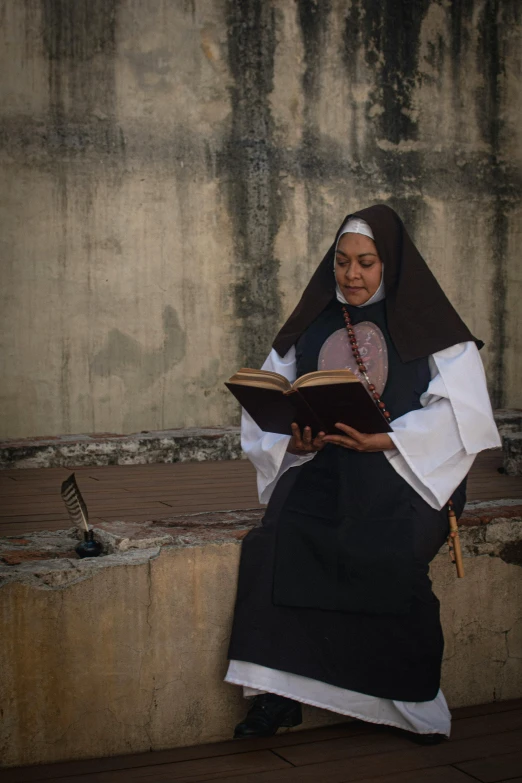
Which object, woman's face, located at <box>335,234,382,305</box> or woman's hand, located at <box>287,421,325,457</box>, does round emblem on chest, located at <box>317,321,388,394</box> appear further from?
woman's hand, located at <box>287,421,325,457</box>

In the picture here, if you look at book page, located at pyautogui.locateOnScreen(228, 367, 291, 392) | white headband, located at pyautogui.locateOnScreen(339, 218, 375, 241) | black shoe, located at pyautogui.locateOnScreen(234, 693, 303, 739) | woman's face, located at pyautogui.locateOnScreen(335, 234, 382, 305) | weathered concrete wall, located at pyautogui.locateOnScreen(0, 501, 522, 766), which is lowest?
black shoe, located at pyautogui.locateOnScreen(234, 693, 303, 739)

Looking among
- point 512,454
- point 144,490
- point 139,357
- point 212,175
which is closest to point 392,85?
point 212,175

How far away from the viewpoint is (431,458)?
3283mm

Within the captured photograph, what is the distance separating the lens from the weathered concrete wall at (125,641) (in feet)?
9.91

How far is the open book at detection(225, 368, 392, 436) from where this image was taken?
9.79 feet

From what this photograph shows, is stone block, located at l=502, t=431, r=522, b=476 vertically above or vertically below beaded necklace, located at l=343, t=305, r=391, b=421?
below

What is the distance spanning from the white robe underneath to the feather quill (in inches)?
28.7

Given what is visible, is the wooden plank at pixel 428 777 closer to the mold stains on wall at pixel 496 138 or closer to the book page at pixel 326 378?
the book page at pixel 326 378

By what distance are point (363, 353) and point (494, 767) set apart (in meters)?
1.42

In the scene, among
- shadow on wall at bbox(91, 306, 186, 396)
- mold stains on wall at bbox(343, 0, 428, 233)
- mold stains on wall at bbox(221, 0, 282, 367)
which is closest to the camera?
shadow on wall at bbox(91, 306, 186, 396)

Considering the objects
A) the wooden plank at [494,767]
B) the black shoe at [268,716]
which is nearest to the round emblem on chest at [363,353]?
the black shoe at [268,716]

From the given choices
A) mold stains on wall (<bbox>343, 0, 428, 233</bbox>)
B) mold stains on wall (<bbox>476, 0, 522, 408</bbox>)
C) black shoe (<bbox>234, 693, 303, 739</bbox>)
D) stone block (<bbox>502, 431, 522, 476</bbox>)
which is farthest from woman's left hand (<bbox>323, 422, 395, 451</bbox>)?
mold stains on wall (<bbox>476, 0, 522, 408</bbox>)

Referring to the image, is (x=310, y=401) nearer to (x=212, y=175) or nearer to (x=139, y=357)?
(x=139, y=357)

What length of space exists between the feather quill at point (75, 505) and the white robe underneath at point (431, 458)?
729 mm
